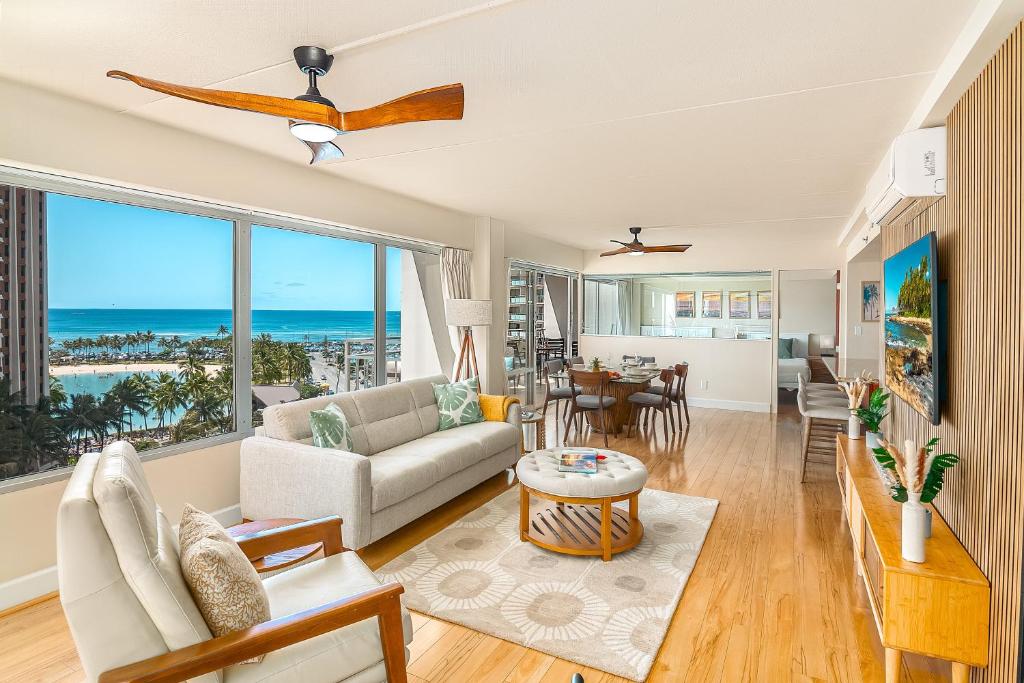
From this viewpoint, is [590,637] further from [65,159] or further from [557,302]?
[557,302]

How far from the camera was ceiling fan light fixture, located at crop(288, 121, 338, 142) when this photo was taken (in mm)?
2143

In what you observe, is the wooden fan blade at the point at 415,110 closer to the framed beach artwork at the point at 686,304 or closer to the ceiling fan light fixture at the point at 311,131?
the ceiling fan light fixture at the point at 311,131

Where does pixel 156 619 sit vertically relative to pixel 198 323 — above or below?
below

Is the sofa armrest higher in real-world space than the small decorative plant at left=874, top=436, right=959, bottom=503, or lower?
lower

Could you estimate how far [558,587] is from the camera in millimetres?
2789

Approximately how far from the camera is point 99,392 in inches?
122

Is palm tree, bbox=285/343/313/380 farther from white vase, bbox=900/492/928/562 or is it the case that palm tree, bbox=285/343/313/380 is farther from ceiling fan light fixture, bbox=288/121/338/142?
white vase, bbox=900/492/928/562

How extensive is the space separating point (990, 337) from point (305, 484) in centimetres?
323

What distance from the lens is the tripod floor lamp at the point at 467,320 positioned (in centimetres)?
522

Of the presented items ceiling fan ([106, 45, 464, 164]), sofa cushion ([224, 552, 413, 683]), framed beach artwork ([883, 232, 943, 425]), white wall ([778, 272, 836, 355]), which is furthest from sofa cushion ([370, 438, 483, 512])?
white wall ([778, 272, 836, 355])

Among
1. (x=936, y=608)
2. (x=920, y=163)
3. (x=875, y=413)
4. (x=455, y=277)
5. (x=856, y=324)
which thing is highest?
(x=920, y=163)

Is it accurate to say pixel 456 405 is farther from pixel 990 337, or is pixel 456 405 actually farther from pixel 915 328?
pixel 990 337

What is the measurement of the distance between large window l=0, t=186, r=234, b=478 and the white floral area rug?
1768mm

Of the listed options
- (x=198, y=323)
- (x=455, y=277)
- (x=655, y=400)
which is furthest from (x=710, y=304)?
(x=198, y=323)
